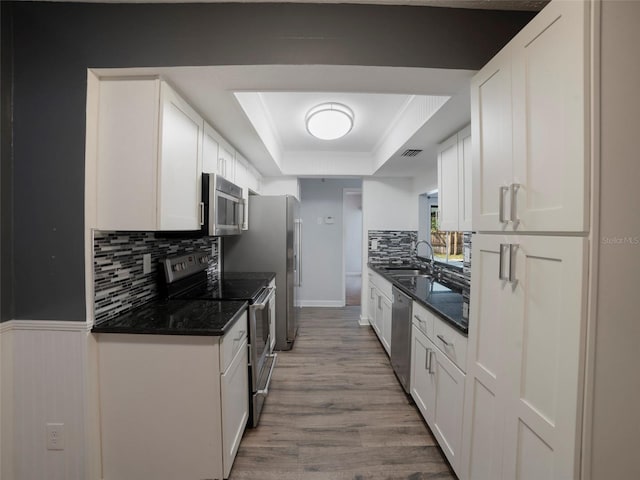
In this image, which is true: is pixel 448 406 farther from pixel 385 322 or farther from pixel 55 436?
pixel 55 436

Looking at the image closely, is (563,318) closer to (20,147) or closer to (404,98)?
(404,98)

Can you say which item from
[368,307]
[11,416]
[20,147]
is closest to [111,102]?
[20,147]

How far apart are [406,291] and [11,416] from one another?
238 cm

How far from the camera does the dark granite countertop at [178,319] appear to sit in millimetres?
1318

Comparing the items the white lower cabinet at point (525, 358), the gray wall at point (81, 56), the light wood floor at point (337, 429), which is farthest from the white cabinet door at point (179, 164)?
the white lower cabinet at point (525, 358)

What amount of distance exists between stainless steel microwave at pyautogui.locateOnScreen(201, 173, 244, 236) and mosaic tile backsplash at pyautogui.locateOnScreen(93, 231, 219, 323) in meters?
0.39

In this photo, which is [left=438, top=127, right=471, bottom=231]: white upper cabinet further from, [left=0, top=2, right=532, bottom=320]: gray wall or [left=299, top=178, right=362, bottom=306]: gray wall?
[left=299, top=178, right=362, bottom=306]: gray wall

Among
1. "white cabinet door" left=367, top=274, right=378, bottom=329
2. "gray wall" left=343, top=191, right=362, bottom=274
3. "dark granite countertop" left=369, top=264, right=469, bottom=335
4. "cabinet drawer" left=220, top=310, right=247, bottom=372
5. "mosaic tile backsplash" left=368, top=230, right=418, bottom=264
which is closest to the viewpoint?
"cabinet drawer" left=220, top=310, right=247, bottom=372

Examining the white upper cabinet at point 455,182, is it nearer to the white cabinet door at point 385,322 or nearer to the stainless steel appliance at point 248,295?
the white cabinet door at point 385,322

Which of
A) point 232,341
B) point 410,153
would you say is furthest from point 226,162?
point 410,153

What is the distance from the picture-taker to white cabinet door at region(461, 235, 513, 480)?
1.09 metres

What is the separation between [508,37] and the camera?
1.32 meters

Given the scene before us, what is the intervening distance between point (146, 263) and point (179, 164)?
74cm

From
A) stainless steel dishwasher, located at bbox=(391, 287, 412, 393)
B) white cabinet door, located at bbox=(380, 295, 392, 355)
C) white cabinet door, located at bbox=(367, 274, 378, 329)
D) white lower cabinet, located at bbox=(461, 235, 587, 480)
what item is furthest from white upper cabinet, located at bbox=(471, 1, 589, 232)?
white cabinet door, located at bbox=(367, 274, 378, 329)
